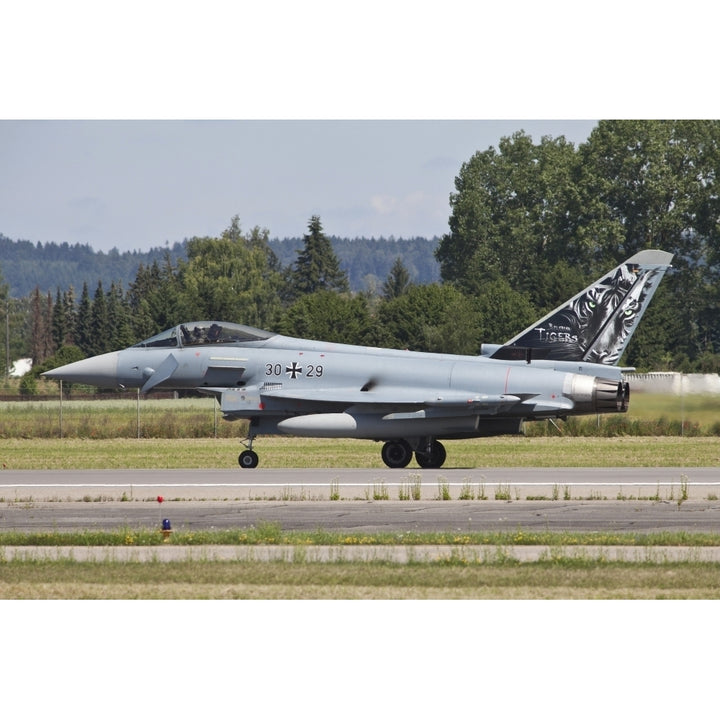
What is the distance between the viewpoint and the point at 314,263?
12444cm

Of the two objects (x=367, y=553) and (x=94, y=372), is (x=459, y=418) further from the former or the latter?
(x=367, y=553)

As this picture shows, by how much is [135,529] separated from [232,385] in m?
10.7

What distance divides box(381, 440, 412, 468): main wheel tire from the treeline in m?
46.3

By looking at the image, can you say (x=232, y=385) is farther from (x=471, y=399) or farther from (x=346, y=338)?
(x=346, y=338)

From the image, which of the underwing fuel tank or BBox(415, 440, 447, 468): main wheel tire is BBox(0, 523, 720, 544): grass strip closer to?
the underwing fuel tank

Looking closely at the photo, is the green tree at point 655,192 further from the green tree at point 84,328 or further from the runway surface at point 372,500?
the runway surface at point 372,500

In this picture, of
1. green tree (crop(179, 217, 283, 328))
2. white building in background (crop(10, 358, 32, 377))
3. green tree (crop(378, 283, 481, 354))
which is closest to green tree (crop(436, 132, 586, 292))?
green tree (crop(378, 283, 481, 354))

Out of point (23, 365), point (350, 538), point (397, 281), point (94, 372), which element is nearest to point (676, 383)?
point (94, 372)

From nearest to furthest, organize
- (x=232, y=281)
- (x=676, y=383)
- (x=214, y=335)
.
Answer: (x=214, y=335), (x=676, y=383), (x=232, y=281)

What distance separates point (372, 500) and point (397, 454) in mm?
6891

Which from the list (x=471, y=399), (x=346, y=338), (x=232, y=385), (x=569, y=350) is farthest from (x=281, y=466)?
(x=346, y=338)

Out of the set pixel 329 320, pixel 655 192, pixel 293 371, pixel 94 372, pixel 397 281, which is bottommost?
pixel 94 372

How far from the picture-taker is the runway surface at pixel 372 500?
16641 mm

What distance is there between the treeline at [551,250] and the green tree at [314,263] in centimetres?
2466
